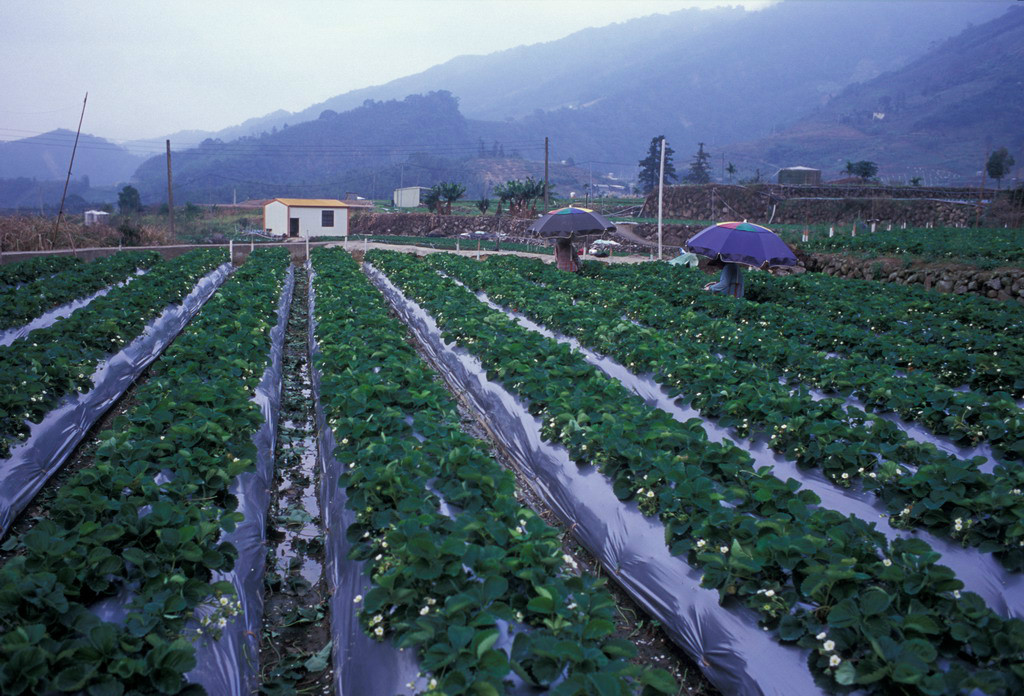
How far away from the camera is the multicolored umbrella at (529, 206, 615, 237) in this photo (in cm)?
1537

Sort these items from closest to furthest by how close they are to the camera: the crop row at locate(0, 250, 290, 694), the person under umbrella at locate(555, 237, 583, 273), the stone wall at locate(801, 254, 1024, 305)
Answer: the crop row at locate(0, 250, 290, 694) → the stone wall at locate(801, 254, 1024, 305) → the person under umbrella at locate(555, 237, 583, 273)

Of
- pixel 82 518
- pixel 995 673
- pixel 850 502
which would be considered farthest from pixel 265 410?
pixel 995 673

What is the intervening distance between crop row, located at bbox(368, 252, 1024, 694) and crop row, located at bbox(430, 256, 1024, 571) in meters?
0.51

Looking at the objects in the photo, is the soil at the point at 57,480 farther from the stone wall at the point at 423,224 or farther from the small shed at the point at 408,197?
the small shed at the point at 408,197

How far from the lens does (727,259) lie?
37.5 feet

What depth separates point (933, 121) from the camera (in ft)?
471

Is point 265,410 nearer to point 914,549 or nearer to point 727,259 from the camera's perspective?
point 914,549

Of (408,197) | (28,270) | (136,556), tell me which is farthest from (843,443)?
(408,197)

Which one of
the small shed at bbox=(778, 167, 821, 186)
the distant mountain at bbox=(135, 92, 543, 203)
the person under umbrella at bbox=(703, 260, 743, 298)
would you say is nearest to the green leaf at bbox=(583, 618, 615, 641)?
the person under umbrella at bbox=(703, 260, 743, 298)

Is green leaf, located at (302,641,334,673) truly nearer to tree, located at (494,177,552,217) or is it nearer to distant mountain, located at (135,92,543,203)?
tree, located at (494,177,552,217)

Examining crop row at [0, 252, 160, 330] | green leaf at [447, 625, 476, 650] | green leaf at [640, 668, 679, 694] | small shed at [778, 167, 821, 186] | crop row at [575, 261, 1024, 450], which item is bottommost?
green leaf at [640, 668, 679, 694]

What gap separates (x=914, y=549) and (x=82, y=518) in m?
3.83

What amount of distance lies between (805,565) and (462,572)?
1539 mm

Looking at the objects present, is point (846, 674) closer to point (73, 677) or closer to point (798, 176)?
point (73, 677)
